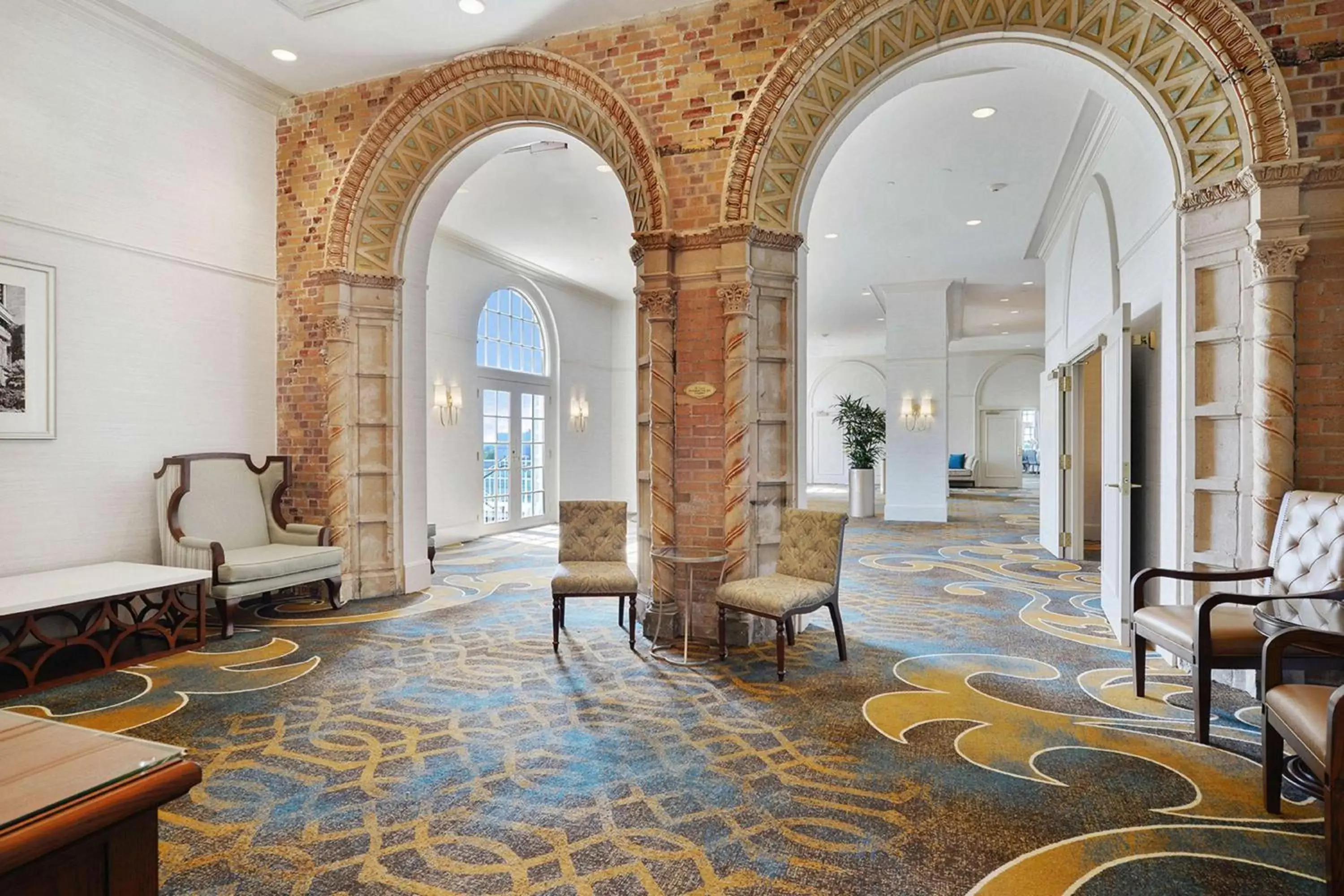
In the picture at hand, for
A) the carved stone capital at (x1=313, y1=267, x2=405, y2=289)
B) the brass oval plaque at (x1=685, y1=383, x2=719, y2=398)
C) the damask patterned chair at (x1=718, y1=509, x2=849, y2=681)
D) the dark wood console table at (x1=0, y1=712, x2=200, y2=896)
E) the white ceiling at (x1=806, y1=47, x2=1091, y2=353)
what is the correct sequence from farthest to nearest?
the carved stone capital at (x1=313, y1=267, x2=405, y2=289)
the white ceiling at (x1=806, y1=47, x2=1091, y2=353)
the brass oval plaque at (x1=685, y1=383, x2=719, y2=398)
the damask patterned chair at (x1=718, y1=509, x2=849, y2=681)
the dark wood console table at (x1=0, y1=712, x2=200, y2=896)

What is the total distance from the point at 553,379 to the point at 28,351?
738 cm

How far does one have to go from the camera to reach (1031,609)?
18.0ft

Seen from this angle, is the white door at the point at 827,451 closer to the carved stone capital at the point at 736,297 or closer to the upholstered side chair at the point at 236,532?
the carved stone capital at the point at 736,297

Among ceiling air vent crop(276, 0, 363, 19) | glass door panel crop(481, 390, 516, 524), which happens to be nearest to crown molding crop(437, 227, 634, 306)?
glass door panel crop(481, 390, 516, 524)

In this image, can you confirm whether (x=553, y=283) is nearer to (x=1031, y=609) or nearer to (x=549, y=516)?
(x=549, y=516)

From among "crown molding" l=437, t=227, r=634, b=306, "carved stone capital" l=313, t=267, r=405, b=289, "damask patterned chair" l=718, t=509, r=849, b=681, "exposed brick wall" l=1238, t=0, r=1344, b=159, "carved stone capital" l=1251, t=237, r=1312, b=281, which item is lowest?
"damask patterned chair" l=718, t=509, r=849, b=681

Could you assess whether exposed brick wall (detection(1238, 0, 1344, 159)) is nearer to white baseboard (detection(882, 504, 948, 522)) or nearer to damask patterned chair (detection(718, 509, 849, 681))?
damask patterned chair (detection(718, 509, 849, 681))

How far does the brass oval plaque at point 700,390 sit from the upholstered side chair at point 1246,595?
2.63 meters

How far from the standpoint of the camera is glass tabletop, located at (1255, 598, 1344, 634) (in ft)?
8.92

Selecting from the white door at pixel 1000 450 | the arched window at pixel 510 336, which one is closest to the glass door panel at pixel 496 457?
the arched window at pixel 510 336

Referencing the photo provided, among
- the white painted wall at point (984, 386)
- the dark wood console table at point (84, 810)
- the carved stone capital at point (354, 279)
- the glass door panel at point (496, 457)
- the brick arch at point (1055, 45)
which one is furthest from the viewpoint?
the white painted wall at point (984, 386)

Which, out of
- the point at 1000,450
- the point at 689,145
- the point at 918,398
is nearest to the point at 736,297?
the point at 689,145

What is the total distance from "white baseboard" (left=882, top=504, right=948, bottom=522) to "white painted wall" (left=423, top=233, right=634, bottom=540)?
184 inches

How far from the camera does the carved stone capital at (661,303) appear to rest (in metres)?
4.70
